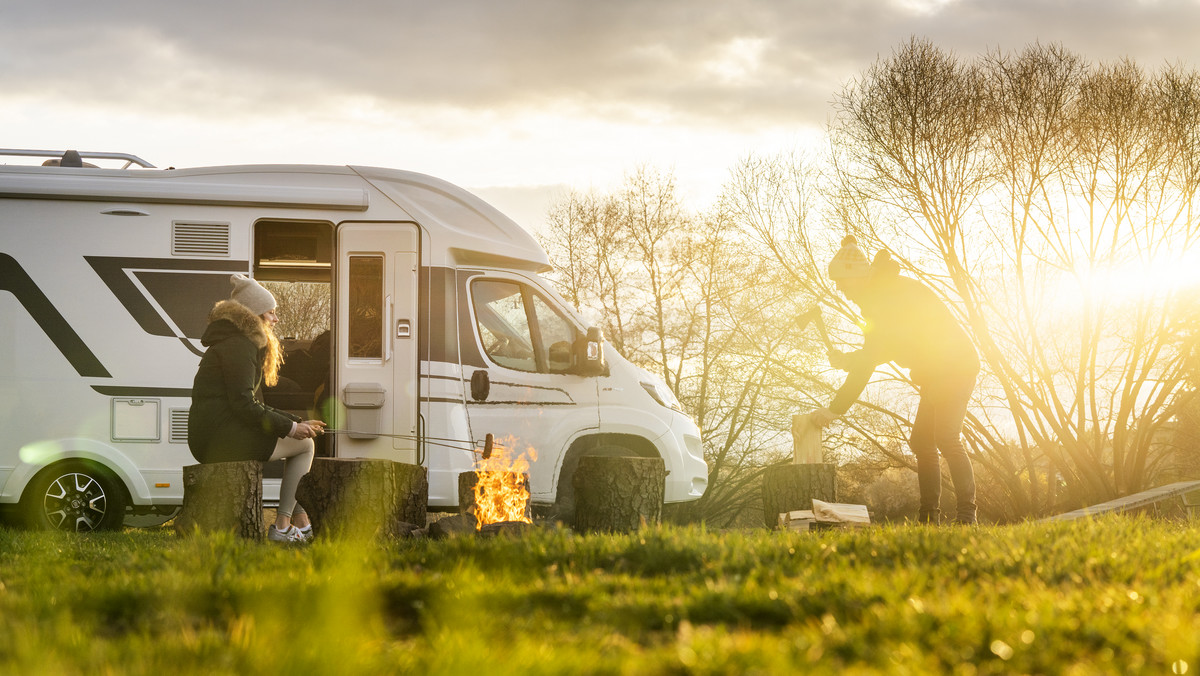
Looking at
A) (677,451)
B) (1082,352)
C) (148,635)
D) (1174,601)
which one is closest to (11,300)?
(677,451)

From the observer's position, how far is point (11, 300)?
24.9 ft

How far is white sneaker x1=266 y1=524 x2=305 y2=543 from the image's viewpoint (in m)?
6.17

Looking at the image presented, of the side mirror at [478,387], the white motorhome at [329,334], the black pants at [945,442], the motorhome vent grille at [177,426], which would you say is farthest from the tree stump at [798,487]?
→ the motorhome vent grille at [177,426]

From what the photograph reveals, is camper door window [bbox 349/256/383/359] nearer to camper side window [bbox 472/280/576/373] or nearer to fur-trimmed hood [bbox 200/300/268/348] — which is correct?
camper side window [bbox 472/280/576/373]

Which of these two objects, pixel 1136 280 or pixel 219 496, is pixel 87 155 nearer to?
pixel 219 496

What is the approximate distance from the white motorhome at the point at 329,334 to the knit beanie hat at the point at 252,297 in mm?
1559

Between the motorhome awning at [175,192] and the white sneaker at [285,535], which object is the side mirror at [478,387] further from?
the white sneaker at [285,535]

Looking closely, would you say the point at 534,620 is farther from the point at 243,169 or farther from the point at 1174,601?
the point at 243,169

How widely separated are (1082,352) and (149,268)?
50.3 feet

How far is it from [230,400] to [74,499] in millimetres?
2462

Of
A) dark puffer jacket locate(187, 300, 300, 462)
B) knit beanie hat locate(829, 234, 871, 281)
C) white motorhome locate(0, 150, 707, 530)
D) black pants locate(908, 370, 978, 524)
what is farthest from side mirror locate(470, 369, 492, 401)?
black pants locate(908, 370, 978, 524)

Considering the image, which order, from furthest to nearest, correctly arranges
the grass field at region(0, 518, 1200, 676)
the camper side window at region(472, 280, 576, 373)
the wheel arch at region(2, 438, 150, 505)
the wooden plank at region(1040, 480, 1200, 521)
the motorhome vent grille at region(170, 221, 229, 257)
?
1. the wooden plank at region(1040, 480, 1200, 521)
2. the camper side window at region(472, 280, 576, 373)
3. the motorhome vent grille at region(170, 221, 229, 257)
4. the wheel arch at region(2, 438, 150, 505)
5. the grass field at region(0, 518, 1200, 676)

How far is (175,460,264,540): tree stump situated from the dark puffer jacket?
0.95 ft

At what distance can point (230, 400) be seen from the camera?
241 inches
